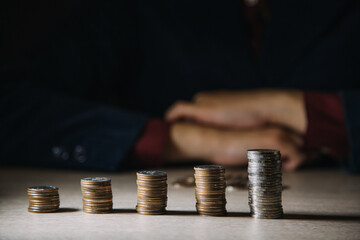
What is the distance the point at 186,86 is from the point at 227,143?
0.77m

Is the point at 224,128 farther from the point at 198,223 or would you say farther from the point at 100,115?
the point at 198,223

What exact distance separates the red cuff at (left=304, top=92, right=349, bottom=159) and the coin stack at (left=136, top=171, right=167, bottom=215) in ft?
2.85

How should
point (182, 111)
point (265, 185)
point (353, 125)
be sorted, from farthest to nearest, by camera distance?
point (182, 111)
point (353, 125)
point (265, 185)

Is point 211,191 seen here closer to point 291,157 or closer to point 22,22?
point 291,157

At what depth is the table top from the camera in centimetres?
80

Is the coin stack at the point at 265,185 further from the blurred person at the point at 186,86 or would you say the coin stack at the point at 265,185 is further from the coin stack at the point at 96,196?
the blurred person at the point at 186,86

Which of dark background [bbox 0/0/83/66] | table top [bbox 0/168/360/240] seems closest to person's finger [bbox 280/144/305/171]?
table top [bbox 0/168/360/240]

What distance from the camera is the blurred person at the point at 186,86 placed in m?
1.69

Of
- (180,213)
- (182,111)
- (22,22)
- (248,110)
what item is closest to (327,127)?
(248,110)

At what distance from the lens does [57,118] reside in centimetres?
176

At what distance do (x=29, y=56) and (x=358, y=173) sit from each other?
1481 mm

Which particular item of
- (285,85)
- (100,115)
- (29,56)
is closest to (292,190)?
(100,115)

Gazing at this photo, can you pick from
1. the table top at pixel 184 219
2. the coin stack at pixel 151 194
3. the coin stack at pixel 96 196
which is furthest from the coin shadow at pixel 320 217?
the coin stack at pixel 96 196

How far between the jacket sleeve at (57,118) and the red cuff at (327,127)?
2.06ft
